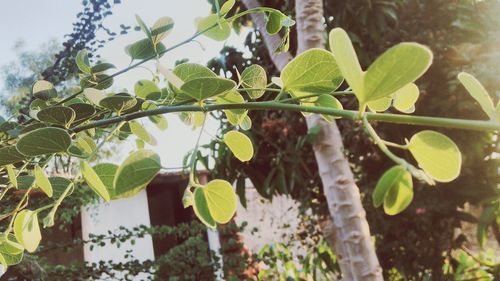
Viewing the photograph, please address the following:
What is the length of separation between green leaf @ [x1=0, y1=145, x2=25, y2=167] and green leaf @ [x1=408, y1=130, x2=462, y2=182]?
0.27m

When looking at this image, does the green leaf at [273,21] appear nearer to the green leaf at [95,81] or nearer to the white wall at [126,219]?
the green leaf at [95,81]

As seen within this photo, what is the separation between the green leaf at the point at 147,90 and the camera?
1.19ft

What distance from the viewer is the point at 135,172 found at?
26 centimetres

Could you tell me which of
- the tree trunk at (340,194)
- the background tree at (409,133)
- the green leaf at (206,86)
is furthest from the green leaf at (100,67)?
the background tree at (409,133)

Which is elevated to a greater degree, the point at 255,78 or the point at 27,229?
the point at 255,78

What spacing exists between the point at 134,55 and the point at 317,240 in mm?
3220

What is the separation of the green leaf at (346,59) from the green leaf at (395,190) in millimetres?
44

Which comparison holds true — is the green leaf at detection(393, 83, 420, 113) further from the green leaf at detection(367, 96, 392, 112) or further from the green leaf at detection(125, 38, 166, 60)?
the green leaf at detection(125, 38, 166, 60)

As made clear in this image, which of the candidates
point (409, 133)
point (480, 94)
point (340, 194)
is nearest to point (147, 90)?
point (480, 94)

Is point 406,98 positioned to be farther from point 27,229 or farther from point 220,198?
point 27,229

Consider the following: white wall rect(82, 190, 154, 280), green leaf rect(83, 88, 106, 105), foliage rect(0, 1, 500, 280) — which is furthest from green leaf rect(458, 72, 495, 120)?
white wall rect(82, 190, 154, 280)

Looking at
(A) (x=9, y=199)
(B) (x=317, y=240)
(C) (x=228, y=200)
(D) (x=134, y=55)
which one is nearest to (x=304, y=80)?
(C) (x=228, y=200)

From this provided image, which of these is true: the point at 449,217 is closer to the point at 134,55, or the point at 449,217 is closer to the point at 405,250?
the point at 405,250

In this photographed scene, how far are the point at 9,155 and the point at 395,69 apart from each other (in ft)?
0.90
